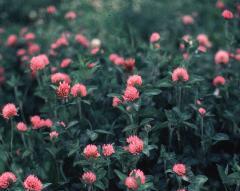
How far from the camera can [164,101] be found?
8.18 ft

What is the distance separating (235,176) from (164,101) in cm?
76

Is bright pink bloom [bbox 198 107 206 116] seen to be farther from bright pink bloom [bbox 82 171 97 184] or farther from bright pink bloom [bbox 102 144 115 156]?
bright pink bloom [bbox 82 171 97 184]

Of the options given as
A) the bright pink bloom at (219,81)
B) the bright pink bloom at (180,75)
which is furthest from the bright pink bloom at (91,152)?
the bright pink bloom at (219,81)

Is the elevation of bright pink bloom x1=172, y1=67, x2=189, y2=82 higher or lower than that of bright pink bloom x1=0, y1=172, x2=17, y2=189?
higher

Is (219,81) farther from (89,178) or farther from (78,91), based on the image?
(89,178)

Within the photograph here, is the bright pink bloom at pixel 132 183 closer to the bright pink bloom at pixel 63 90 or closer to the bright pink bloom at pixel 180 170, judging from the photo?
the bright pink bloom at pixel 180 170

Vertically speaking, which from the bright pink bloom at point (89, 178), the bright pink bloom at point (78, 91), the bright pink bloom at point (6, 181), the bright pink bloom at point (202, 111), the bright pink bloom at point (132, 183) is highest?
the bright pink bloom at point (78, 91)

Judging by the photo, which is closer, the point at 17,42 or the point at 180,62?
the point at 180,62

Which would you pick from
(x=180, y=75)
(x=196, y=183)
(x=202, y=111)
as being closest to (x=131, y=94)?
(x=180, y=75)

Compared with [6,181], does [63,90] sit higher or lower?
higher

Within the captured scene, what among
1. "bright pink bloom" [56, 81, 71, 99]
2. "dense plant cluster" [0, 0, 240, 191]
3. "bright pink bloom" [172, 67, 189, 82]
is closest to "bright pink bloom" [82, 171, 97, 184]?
"dense plant cluster" [0, 0, 240, 191]

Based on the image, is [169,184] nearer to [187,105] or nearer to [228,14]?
[187,105]

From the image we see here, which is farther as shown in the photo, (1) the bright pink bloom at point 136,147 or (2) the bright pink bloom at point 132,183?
(1) the bright pink bloom at point 136,147

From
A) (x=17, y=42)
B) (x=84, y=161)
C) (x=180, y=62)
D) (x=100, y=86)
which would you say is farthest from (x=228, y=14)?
(x=17, y=42)
